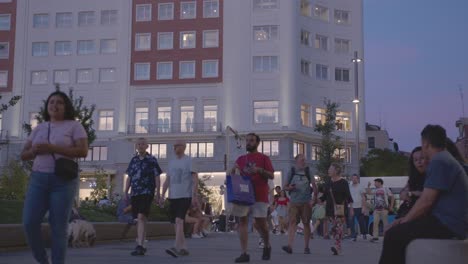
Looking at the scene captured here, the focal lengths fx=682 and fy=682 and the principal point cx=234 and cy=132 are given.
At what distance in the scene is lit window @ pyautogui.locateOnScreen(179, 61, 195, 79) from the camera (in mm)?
65562

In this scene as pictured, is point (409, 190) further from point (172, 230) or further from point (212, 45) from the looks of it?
point (212, 45)

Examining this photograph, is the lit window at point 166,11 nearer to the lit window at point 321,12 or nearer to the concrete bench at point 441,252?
the lit window at point 321,12

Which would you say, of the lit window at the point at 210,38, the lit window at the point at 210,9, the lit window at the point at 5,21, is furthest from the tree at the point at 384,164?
the lit window at the point at 5,21

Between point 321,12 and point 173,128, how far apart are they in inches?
743

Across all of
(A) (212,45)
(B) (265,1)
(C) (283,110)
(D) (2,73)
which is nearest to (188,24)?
(A) (212,45)

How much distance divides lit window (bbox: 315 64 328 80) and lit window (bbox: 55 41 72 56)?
24.9 metres

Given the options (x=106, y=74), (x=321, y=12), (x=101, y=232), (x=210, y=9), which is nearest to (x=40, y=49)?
(x=106, y=74)

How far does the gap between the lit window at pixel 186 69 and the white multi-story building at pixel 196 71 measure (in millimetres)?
119

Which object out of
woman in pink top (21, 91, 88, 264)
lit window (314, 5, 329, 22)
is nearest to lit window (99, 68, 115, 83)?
lit window (314, 5, 329, 22)

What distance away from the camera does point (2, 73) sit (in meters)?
69.4

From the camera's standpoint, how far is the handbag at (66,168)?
21.0 ft

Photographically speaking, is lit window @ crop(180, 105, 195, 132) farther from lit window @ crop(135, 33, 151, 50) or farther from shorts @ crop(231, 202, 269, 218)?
shorts @ crop(231, 202, 269, 218)

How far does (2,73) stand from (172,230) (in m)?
52.3

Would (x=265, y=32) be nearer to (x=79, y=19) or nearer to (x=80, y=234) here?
(x=79, y=19)
